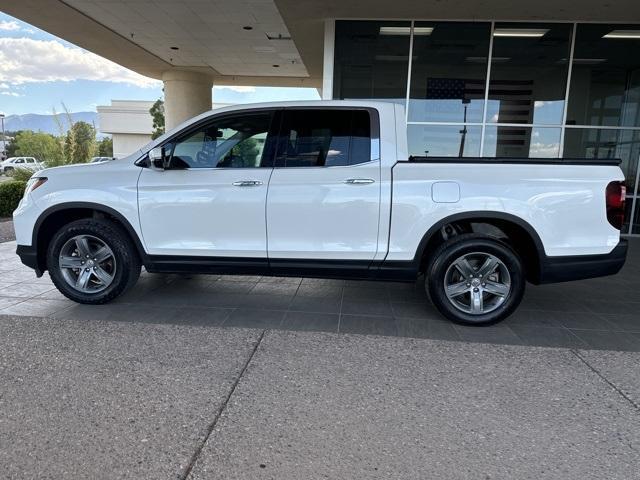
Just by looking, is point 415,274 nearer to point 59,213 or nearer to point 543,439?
point 543,439

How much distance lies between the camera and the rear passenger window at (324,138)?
4375mm

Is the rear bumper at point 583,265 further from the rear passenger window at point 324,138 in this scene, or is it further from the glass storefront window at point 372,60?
the glass storefront window at point 372,60

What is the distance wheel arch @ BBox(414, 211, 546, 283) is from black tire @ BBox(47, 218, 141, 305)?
2.80m

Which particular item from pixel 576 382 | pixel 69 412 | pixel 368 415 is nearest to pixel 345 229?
pixel 368 415

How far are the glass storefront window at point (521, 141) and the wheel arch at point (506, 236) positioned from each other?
6016 mm

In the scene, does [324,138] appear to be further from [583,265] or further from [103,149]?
[103,149]

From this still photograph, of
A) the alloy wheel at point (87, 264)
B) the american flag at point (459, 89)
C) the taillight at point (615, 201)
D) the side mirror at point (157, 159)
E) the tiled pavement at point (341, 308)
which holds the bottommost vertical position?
the tiled pavement at point (341, 308)

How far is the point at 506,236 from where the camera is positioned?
4.54m

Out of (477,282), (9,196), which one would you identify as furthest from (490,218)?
(9,196)

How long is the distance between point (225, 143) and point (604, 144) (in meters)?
9.01

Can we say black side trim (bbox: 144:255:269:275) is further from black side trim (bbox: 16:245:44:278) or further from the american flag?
the american flag

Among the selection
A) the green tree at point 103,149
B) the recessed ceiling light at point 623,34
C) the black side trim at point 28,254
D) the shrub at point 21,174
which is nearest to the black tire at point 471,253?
the black side trim at point 28,254

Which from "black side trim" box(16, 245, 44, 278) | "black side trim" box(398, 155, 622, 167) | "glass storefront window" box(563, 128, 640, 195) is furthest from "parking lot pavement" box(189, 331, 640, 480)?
"glass storefront window" box(563, 128, 640, 195)

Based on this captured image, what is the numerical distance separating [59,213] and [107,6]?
24.8 feet
